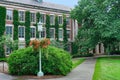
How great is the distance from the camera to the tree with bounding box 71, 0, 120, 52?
132ft

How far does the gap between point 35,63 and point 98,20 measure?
22.7 meters

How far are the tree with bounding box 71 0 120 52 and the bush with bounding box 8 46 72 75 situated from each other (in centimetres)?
1988

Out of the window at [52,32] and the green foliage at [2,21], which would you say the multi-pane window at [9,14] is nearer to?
the green foliage at [2,21]

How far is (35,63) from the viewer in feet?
66.8

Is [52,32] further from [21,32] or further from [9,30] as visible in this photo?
[9,30]

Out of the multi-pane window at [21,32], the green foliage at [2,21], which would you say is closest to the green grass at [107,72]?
the green foliage at [2,21]

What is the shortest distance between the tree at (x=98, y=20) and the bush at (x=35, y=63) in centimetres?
1988

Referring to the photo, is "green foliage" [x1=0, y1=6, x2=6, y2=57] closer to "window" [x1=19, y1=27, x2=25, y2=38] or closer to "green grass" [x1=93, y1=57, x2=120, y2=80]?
"window" [x1=19, y1=27, x2=25, y2=38]

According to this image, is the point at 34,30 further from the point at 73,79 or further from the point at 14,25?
the point at 73,79

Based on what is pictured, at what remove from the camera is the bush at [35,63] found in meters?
20.3

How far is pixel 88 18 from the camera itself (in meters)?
45.4

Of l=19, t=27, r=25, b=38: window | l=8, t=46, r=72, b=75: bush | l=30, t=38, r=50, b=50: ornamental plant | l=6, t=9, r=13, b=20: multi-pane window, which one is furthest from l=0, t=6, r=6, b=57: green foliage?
l=30, t=38, r=50, b=50: ornamental plant

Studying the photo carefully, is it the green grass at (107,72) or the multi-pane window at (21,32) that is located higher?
the multi-pane window at (21,32)

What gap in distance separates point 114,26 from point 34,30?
54.5 feet
